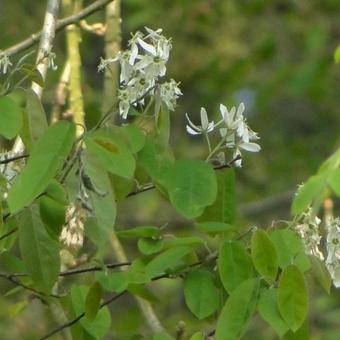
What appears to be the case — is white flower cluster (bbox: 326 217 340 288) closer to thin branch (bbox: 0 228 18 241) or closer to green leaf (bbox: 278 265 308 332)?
green leaf (bbox: 278 265 308 332)

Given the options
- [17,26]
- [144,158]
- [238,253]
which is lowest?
[17,26]

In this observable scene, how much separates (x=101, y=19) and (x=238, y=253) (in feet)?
10.3

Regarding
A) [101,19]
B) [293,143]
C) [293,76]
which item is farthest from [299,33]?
[101,19]

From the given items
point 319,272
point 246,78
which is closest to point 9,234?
point 319,272

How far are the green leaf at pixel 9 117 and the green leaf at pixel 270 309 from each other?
36cm

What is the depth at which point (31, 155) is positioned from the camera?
4.69ft

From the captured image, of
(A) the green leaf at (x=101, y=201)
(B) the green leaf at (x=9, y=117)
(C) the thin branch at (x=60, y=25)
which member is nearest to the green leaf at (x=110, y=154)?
(A) the green leaf at (x=101, y=201)

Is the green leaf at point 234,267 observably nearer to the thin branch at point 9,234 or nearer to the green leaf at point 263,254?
the green leaf at point 263,254

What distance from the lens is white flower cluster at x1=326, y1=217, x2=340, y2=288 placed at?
1.57 meters

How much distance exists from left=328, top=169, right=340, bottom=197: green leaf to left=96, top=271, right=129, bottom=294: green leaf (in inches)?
15.9

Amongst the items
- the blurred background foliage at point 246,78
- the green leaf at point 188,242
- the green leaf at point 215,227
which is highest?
the green leaf at point 215,227

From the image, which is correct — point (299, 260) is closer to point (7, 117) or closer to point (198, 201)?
point (198, 201)

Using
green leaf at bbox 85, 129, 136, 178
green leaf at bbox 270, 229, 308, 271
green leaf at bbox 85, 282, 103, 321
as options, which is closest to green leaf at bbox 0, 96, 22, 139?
green leaf at bbox 85, 129, 136, 178

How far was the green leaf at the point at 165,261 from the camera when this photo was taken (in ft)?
5.29
